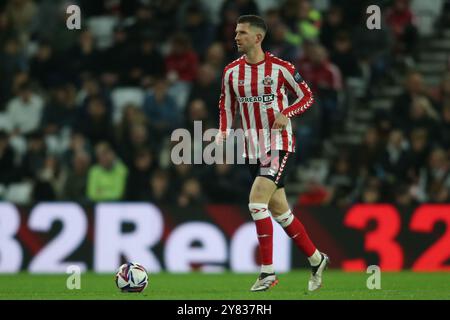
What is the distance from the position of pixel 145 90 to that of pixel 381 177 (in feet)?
12.8

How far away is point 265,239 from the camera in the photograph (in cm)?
997

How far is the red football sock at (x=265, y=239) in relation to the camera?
9.92 meters

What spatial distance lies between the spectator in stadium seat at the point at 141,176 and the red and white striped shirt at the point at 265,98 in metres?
5.20

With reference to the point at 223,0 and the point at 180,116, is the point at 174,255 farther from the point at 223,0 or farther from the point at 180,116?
the point at 223,0

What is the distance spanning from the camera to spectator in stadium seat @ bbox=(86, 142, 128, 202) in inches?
601

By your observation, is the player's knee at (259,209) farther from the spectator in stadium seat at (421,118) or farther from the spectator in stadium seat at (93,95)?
the spectator in stadium seat at (93,95)

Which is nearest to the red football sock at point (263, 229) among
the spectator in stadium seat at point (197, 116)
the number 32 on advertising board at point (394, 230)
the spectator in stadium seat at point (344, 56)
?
the number 32 on advertising board at point (394, 230)

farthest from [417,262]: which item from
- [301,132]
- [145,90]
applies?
[145,90]

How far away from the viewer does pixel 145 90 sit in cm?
1688

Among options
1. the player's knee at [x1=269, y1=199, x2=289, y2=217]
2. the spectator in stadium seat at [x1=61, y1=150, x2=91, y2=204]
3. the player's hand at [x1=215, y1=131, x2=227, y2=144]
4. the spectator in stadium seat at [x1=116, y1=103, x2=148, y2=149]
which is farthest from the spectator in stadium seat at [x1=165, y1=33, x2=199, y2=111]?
the player's knee at [x1=269, y1=199, x2=289, y2=217]

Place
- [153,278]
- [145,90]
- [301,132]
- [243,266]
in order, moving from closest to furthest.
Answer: [153,278] → [243,266] → [301,132] → [145,90]

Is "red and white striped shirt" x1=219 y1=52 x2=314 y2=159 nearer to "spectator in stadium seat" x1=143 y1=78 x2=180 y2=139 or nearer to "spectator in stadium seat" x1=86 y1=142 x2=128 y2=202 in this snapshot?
"spectator in stadium seat" x1=86 y1=142 x2=128 y2=202

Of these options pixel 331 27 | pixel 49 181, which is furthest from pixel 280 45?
pixel 49 181

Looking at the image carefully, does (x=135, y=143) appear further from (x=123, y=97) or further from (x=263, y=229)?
(x=263, y=229)
